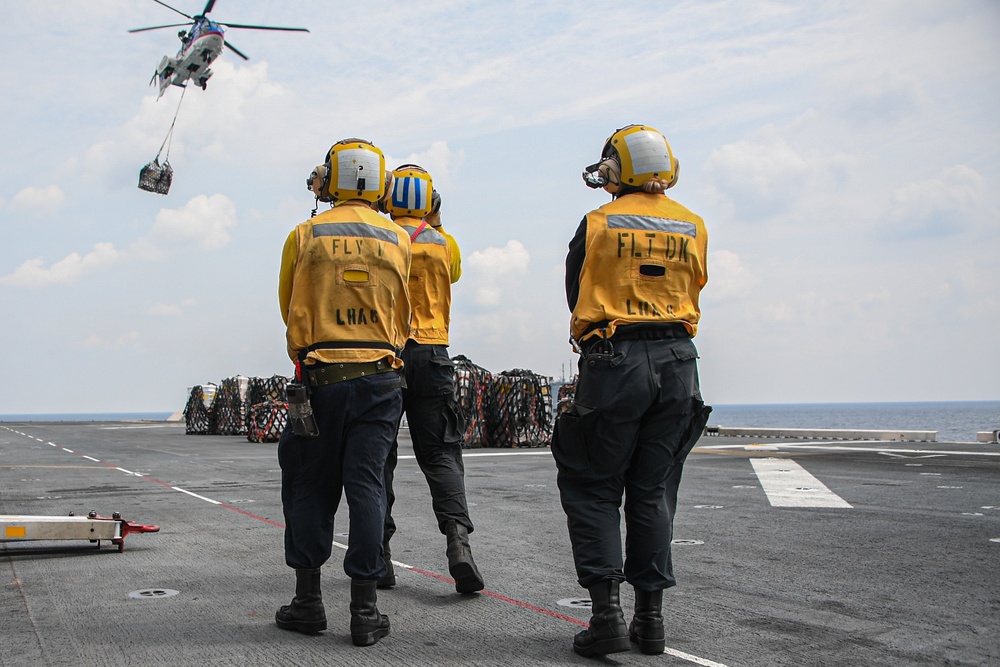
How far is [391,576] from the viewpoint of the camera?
445 centimetres

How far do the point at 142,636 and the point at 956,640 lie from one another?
3075mm

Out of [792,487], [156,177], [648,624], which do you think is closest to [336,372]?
[648,624]

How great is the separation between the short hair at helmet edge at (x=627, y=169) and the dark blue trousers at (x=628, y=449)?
0.70 m

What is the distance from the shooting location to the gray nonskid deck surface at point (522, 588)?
3.25m

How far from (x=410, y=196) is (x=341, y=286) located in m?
1.21

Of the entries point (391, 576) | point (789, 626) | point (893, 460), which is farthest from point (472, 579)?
point (893, 460)

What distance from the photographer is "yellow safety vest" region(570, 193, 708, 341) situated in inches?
141

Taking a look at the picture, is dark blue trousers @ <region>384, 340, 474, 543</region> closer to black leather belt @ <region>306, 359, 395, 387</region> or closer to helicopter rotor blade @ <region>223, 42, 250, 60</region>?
black leather belt @ <region>306, 359, 395, 387</region>

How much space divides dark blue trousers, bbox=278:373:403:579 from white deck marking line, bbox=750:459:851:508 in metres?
4.81

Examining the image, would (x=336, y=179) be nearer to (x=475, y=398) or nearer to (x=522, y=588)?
(x=522, y=588)

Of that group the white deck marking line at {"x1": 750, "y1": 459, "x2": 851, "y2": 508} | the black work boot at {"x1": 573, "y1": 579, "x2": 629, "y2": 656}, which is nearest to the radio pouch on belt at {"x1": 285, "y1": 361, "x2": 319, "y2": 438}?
the black work boot at {"x1": 573, "y1": 579, "x2": 629, "y2": 656}

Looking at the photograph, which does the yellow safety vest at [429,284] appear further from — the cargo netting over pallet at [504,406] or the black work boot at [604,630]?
the cargo netting over pallet at [504,406]

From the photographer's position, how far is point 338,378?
373 cm

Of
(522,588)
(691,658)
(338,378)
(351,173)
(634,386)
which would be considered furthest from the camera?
(522,588)
